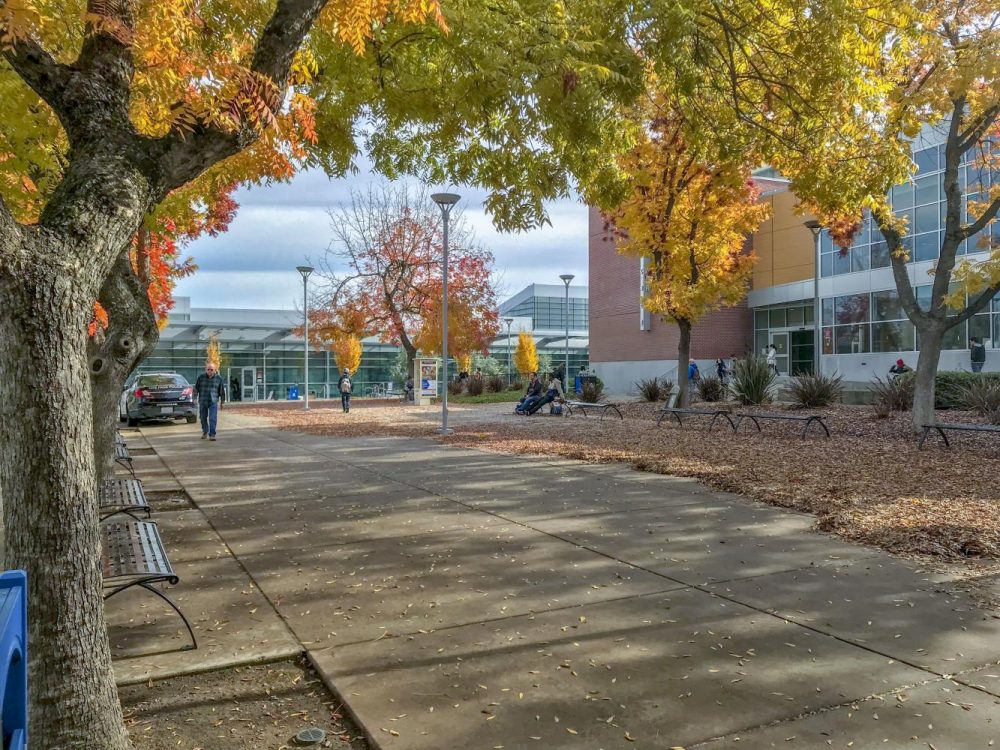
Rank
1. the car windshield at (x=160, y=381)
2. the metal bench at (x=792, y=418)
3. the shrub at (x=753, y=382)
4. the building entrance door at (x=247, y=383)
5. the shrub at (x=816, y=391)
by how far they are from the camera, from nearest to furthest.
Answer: the metal bench at (x=792, y=418) < the shrub at (x=816, y=391) < the shrub at (x=753, y=382) < the car windshield at (x=160, y=381) < the building entrance door at (x=247, y=383)

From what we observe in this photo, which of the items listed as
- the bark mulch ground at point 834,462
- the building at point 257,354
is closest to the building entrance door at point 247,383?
the building at point 257,354

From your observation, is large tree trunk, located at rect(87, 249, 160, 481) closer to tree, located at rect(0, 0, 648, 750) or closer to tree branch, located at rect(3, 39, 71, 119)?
tree, located at rect(0, 0, 648, 750)

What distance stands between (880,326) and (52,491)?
3253 centimetres

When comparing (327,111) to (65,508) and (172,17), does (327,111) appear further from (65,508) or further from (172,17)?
(65,508)

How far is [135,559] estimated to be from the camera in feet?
14.1

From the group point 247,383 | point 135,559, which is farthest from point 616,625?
point 247,383

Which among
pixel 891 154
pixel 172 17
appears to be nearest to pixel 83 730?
pixel 172 17

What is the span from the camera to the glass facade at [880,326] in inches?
1022

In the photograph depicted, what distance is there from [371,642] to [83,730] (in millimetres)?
1629

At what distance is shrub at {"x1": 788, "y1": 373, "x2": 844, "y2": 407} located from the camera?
20.0 metres

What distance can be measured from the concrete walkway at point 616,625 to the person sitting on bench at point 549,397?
1326 centimetres

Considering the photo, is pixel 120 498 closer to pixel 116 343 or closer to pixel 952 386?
pixel 116 343

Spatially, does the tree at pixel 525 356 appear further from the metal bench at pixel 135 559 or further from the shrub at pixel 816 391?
the metal bench at pixel 135 559

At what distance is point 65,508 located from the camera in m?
2.75
